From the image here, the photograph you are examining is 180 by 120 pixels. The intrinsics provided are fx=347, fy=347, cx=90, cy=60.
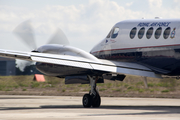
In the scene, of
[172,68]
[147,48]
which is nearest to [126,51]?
[147,48]

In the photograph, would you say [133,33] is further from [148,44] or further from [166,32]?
[166,32]

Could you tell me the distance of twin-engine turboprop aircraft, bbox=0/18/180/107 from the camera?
695 inches

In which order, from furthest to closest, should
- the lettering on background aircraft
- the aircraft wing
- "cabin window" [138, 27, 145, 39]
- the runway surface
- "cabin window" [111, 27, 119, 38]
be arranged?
"cabin window" [111, 27, 119, 38] → "cabin window" [138, 27, 145, 39] → the lettering on background aircraft → the aircraft wing → the runway surface

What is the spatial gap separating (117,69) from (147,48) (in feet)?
6.82

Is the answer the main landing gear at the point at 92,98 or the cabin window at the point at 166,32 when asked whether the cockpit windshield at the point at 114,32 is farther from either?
the cabin window at the point at 166,32

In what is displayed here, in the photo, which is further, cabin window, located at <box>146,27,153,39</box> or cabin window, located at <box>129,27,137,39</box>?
cabin window, located at <box>129,27,137,39</box>

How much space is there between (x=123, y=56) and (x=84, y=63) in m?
3.25

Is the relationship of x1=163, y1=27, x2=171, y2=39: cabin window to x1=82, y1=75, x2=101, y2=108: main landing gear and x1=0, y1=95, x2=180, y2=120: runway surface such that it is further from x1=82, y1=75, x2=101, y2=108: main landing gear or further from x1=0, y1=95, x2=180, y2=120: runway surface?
x1=82, y1=75, x2=101, y2=108: main landing gear

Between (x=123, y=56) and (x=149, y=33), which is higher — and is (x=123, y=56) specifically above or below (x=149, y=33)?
below

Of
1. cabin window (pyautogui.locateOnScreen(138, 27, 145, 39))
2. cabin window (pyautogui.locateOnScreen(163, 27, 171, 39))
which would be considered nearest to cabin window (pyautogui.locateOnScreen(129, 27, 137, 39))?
cabin window (pyautogui.locateOnScreen(138, 27, 145, 39))

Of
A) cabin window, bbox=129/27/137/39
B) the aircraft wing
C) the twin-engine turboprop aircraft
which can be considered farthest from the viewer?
cabin window, bbox=129/27/137/39

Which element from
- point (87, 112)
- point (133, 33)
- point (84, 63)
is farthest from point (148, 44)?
point (87, 112)

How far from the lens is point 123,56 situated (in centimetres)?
2031

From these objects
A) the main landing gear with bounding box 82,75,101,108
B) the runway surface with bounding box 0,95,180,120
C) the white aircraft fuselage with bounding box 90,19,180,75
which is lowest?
the runway surface with bounding box 0,95,180,120
